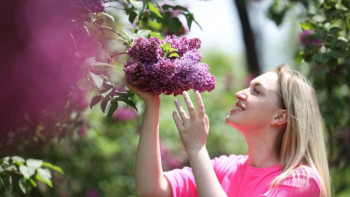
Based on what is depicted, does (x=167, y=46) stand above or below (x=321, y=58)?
above

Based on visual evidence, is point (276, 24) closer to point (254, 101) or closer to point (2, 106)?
point (254, 101)

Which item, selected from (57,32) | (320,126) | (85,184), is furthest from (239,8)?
(57,32)

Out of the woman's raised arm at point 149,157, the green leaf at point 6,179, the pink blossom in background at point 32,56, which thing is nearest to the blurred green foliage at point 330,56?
A: the woman's raised arm at point 149,157

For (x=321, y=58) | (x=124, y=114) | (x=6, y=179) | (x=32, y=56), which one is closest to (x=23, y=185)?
(x=6, y=179)

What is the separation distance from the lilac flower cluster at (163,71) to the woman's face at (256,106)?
0.34 m

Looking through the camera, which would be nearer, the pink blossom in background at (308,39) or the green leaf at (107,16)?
the green leaf at (107,16)

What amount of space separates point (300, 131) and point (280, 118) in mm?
91

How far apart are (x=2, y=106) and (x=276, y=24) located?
267cm

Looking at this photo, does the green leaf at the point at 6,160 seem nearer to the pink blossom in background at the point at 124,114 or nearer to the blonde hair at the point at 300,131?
the blonde hair at the point at 300,131

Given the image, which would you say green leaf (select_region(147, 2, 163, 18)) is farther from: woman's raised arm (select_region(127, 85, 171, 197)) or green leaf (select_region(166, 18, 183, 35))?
woman's raised arm (select_region(127, 85, 171, 197))

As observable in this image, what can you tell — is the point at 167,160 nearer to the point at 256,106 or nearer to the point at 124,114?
the point at 124,114

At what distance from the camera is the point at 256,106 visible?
2184mm

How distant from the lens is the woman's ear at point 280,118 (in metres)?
2.22

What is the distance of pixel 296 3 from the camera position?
384 centimetres
